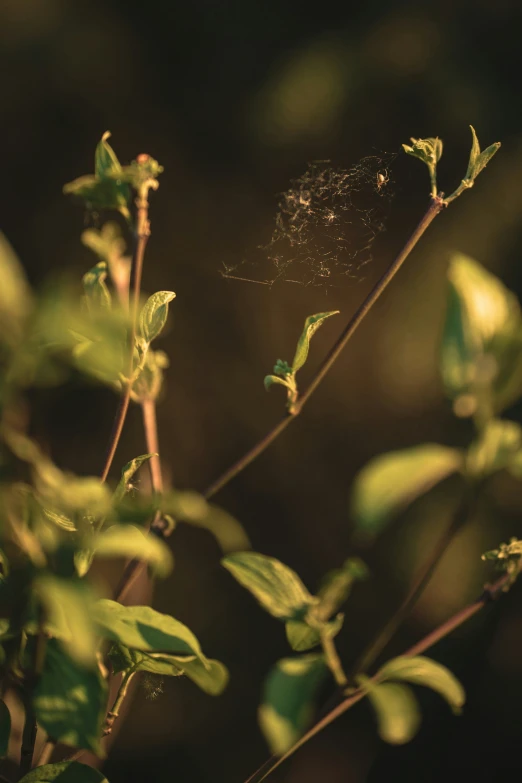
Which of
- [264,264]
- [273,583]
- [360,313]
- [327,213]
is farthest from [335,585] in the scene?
[264,264]

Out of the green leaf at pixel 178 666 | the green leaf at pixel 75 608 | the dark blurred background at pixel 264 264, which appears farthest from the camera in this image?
the dark blurred background at pixel 264 264

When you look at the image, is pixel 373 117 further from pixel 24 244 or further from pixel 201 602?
pixel 201 602

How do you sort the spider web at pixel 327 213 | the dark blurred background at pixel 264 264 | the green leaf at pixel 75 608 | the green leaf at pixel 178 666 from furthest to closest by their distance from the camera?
the dark blurred background at pixel 264 264
the spider web at pixel 327 213
the green leaf at pixel 178 666
the green leaf at pixel 75 608

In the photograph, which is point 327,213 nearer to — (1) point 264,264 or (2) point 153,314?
(2) point 153,314

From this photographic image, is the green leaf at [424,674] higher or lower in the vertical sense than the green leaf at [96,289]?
lower

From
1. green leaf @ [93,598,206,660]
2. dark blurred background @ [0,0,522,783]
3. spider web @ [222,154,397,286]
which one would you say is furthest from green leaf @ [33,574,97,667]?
dark blurred background @ [0,0,522,783]

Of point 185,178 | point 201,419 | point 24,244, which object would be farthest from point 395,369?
point 24,244

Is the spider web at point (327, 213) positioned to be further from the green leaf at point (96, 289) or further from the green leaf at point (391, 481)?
the green leaf at point (391, 481)

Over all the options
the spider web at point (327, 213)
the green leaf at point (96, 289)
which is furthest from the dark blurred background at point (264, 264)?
the green leaf at point (96, 289)
